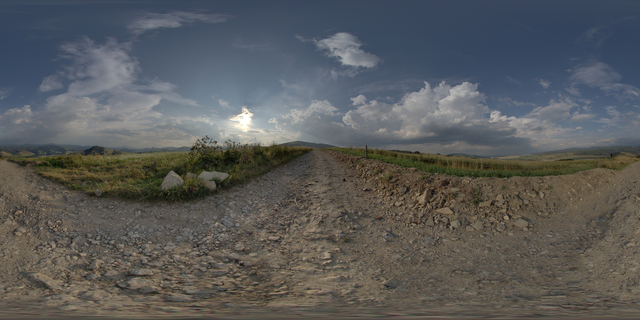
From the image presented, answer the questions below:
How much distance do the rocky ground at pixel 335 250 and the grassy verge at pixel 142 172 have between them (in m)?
0.48

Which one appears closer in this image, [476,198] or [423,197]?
[476,198]

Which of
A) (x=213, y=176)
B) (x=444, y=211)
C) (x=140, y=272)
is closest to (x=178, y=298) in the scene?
(x=140, y=272)

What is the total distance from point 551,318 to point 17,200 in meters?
13.8

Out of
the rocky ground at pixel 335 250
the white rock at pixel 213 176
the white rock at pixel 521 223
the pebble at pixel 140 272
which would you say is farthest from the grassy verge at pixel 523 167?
the pebble at pixel 140 272

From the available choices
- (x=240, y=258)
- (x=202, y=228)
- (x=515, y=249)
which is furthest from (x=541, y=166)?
(x=202, y=228)

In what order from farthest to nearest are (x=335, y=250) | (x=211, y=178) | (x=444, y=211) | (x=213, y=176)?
(x=213, y=176) → (x=211, y=178) → (x=444, y=211) → (x=335, y=250)

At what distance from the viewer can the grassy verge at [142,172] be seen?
883 centimetres

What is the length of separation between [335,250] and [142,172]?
10.6 metres

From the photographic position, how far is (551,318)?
3.27 meters

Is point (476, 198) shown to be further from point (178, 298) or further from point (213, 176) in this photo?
point (213, 176)

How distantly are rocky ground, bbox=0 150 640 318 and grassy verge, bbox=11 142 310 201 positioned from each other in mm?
476

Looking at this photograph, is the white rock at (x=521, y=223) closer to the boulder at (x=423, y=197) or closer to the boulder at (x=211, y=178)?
the boulder at (x=423, y=197)

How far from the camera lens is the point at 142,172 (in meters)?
11.3

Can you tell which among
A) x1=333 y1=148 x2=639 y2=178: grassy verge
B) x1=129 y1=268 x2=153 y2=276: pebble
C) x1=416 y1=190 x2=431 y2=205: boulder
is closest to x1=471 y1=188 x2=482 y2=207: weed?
x1=416 y1=190 x2=431 y2=205: boulder
